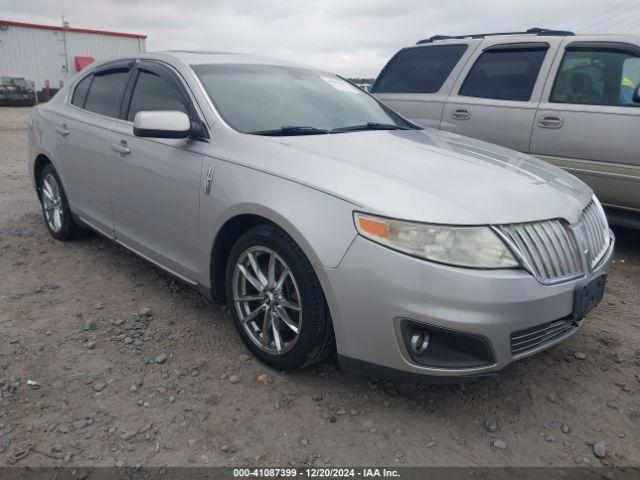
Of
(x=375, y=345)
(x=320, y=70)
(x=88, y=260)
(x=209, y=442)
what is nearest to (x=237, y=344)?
(x=209, y=442)

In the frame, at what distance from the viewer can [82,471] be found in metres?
2.04

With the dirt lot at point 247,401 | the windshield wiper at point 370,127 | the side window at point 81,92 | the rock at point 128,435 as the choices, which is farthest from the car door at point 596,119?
the rock at point 128,435

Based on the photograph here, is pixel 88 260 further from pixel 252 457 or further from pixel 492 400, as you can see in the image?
pixel 492 400

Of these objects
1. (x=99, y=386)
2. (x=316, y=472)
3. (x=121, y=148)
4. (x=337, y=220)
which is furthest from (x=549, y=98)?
(x=99, y=386)

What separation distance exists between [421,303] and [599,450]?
3.26 feet

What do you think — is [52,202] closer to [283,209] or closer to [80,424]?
[80,424]

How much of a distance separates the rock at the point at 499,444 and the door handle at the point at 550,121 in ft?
10.4

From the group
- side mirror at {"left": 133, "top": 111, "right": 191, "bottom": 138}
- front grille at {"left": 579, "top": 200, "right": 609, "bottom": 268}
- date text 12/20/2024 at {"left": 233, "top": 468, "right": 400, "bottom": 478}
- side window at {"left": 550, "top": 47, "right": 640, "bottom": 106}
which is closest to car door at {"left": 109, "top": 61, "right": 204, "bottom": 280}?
side mirror at {"left": 133, "top": 111, "right": 191, "bottom": 138}

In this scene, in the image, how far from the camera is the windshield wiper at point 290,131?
288 centimetres

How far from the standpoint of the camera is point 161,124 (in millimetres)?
2803

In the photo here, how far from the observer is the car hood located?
2.17m

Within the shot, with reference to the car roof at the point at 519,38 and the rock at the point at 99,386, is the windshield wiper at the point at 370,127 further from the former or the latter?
the car roof at the point at 519,38

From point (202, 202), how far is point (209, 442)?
122cm

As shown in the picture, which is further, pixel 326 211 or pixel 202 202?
pixel 202 202
